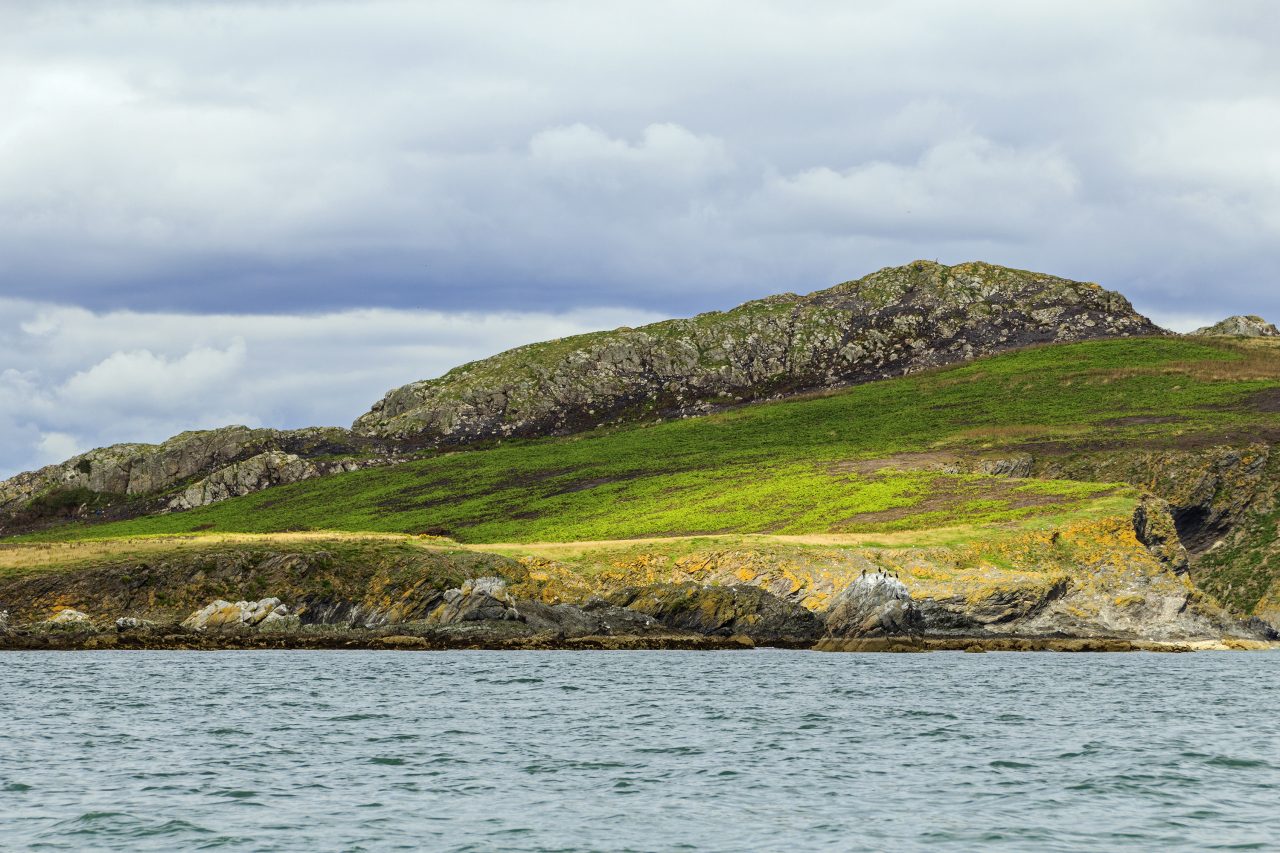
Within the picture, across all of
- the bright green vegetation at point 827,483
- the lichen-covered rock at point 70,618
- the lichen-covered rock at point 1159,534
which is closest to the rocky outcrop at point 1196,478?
the bright green vegetation at point 827,483

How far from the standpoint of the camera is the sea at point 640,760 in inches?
1064

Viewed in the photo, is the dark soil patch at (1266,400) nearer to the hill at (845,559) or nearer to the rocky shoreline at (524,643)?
the hill at (845,559)

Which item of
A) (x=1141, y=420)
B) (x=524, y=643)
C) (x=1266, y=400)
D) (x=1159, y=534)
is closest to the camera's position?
(x=524, y=643)

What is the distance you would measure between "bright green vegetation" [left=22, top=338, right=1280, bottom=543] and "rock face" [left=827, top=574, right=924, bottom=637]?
20.1m

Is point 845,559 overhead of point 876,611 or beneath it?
overhead

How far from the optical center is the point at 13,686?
5900 cm

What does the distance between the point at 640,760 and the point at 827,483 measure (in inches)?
4212

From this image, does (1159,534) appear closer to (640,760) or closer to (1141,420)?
(1141,420)

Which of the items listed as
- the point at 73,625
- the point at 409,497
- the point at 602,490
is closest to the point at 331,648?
the point at 73,625

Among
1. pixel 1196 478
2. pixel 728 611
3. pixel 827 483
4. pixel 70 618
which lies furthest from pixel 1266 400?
pixel 70 618

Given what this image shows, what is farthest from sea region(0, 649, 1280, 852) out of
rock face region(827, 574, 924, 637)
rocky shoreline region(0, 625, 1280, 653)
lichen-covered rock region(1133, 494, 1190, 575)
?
lichen-covered rock region(1133, 494, 1190, 575)

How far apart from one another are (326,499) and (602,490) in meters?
52.6

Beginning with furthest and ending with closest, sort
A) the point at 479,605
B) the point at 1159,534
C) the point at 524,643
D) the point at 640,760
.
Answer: the point at 1159,534 < the point at 479,605 < the point at 524,643 < the point at 640,760

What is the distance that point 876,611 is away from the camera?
8475 cm
